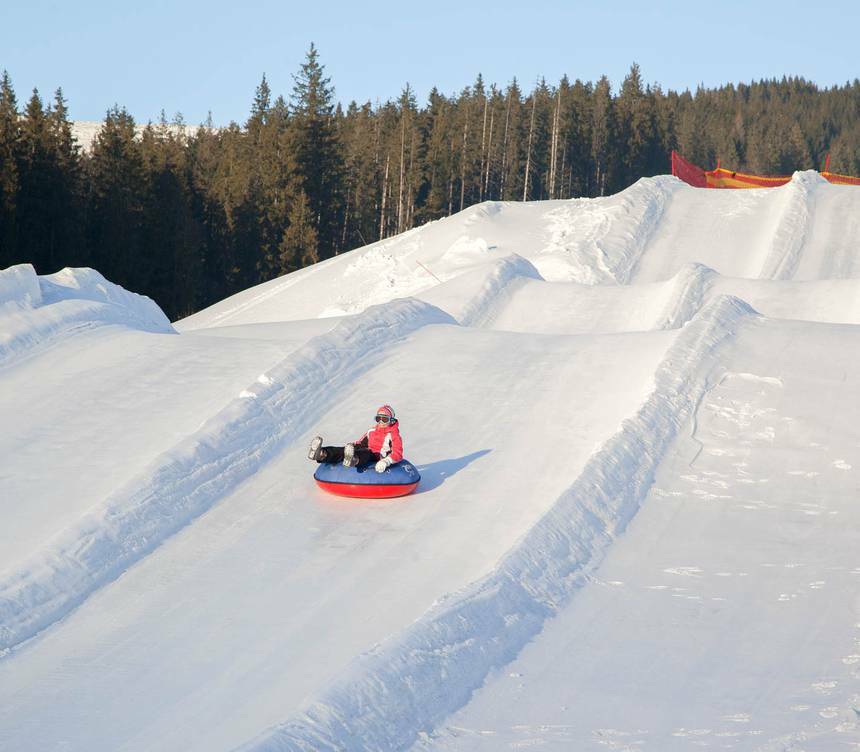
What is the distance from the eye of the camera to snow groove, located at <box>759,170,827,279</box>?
3042 centimetres

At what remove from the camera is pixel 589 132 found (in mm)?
79625

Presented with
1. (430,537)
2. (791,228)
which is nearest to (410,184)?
(791,228)

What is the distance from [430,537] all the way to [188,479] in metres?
2.61

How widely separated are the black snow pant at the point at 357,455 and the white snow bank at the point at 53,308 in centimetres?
617

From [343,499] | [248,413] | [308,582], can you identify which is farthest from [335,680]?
[248,413]

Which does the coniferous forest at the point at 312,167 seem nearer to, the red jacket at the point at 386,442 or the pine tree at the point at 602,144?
the pine tree at the point at 602,144

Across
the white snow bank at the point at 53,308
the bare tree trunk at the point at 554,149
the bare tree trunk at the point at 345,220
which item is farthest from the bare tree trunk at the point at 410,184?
the white snow bank at the point at 53,308

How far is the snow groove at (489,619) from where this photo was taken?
22.3 ft

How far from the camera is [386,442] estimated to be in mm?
11148

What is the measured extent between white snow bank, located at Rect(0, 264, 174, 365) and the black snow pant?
6.17 meters

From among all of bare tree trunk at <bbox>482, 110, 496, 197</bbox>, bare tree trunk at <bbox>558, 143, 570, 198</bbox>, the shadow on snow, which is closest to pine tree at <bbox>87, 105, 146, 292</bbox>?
the shadow on snow

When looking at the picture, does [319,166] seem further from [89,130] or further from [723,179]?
[89,130]

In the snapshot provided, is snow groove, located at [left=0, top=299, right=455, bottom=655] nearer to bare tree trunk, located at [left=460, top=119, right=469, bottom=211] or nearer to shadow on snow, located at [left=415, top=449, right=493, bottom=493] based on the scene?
shadow on snow, located at [left=415, top=449, right=493, bottom=493]

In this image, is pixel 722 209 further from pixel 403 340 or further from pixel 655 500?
pixel 655 500
